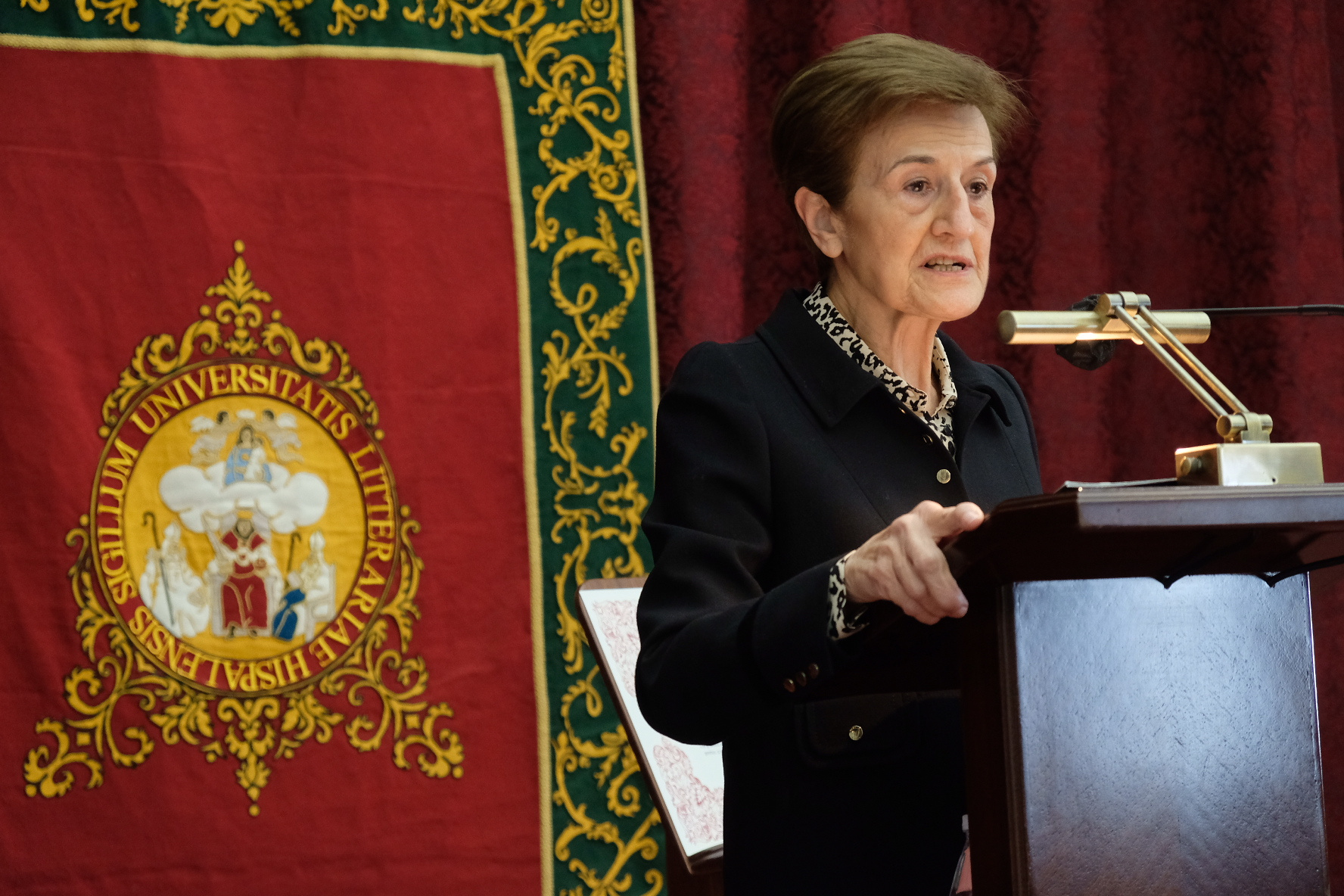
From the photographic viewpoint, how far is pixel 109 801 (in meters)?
2.51

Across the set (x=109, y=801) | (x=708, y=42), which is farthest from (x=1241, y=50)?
(x=109, y=801)

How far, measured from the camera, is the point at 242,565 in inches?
102

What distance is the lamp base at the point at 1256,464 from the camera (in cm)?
102

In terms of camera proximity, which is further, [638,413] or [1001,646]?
Result: [638,413]

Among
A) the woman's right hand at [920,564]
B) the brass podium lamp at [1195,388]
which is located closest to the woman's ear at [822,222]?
the brass podium lamp at [1195,388]

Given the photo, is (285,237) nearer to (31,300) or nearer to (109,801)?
(31,300)

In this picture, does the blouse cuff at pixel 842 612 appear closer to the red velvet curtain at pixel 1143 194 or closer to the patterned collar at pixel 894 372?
the patterned collar at pixel 894 372

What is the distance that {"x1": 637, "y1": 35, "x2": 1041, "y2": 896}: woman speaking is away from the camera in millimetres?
1124

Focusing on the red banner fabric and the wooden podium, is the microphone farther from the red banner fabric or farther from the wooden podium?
the red banner fabric

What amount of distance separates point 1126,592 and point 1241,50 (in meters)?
2.70

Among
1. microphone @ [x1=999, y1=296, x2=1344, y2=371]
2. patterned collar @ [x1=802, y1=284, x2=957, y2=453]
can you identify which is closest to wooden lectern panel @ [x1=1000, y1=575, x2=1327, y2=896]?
microphone @ [x1=999, y1=296, x2=1344, y2=371]

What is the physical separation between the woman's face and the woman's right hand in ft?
1.97

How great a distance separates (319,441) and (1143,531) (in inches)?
83.2

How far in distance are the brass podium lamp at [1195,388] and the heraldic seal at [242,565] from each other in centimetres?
170
